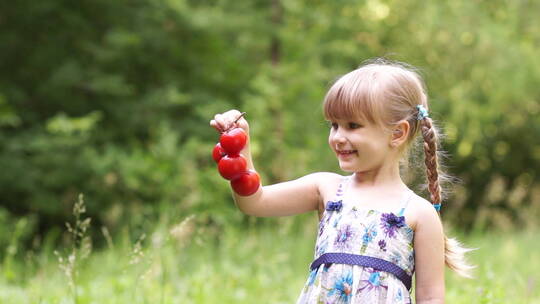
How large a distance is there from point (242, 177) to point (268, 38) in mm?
6059

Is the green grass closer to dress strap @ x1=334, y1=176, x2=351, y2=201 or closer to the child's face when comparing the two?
dress strap @ x1=334, y1=176, x2=351, y2=201

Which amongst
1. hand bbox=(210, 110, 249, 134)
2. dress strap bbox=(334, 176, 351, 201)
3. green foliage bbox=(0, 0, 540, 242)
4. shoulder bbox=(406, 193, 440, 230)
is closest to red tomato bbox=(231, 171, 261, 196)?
hand bbox=(210, 110, 249, 134)

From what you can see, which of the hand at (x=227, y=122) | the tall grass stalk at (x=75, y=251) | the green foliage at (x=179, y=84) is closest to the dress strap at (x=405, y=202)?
the hand at (x=227, y=122)

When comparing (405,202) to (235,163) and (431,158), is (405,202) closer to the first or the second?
(431,158)

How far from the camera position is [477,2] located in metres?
9.98

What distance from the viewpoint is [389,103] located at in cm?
225

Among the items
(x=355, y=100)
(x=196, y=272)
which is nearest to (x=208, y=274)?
(x=196, y=272)

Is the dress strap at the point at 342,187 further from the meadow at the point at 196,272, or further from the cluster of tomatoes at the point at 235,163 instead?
the meadow at the point at 196,272

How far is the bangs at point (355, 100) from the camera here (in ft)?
7.25

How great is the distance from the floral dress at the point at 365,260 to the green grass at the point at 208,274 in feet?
2.35

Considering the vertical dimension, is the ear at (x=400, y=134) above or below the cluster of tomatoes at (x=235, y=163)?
above

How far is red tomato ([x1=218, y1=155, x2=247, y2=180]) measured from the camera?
7.50 ft

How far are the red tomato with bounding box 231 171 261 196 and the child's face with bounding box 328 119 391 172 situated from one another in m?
0.30

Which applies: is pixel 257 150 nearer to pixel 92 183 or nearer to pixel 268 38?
pixel 268 38
